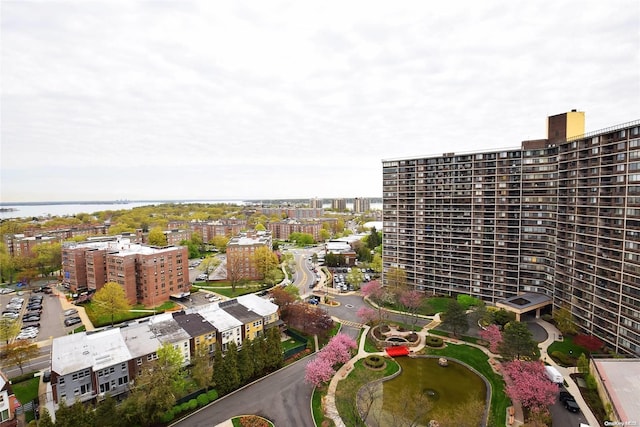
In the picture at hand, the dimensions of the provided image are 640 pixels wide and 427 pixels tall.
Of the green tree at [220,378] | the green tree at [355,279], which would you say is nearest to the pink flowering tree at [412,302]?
the green tree at [355,279]

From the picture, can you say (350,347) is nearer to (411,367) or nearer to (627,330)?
(411,367)

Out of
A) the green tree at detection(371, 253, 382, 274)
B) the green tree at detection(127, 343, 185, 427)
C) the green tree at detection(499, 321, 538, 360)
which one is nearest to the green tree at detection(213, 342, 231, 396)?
the green tree at detection(127, 343, 185, 427)

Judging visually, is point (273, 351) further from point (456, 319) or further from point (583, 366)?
point (583, 366)

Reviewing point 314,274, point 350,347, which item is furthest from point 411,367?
point 314,274

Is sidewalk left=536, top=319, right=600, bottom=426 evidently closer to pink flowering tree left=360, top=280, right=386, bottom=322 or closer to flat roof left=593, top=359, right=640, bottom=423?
flat roof left=593, top=359, right=640, bottom=423

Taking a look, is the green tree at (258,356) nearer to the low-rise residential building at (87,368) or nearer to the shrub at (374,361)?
the shrub at (374,361)
